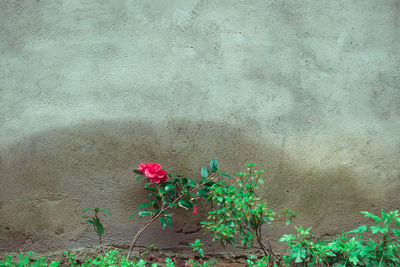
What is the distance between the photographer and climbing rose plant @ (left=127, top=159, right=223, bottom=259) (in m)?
2.26

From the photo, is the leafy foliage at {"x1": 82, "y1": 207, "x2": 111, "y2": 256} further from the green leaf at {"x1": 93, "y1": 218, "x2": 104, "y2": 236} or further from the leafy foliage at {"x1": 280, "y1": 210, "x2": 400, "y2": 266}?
the leafy foliage at {"x1": 280, "y1": 210, "x2": 400, "y2": 266}

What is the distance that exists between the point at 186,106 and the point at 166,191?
0.61m

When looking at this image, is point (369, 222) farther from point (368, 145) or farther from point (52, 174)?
point (52, 174)

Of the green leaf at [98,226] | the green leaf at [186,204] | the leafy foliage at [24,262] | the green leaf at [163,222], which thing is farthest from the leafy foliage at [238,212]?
the leafy foliage at [24,262]

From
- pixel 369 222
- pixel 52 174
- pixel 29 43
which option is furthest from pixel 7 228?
pixel 369 222

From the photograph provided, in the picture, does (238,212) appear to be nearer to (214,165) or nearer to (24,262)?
(214,165)

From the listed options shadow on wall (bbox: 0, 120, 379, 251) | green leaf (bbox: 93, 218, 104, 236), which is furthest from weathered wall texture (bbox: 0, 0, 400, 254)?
green leaf (bbox: 93, 218, 104, 236)

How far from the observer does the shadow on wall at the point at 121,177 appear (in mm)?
2322

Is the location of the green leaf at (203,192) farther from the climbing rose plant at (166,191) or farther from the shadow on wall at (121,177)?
the shadow on wall at (121,177)

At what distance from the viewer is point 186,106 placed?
244 centimetres

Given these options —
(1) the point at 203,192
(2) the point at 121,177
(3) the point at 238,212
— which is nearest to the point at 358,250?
(3) the point at 238,212

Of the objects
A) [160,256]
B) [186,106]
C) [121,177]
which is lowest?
[160,256]

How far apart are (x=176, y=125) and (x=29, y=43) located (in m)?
1.18

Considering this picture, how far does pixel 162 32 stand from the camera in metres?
2.49
